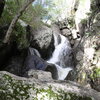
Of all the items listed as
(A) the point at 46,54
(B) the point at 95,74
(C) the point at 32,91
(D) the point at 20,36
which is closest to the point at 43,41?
(A) the point at 46,54

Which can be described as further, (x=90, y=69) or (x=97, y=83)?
(x=90, y=69)

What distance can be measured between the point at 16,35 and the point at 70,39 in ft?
46.9

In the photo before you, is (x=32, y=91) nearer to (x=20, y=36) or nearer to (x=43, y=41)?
(x=20, y=36)

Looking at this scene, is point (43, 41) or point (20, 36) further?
point (43, 41)

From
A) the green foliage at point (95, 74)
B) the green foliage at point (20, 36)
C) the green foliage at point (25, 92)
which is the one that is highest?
the green foliage at point (20, 36)

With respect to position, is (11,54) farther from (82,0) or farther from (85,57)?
(82,0)

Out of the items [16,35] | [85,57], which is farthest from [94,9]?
[16,35]

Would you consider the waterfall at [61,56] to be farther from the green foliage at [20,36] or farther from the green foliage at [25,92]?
the green foliage at [25,92]

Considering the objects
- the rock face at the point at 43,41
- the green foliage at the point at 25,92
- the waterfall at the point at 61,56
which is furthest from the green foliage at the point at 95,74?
the rock face at the point at 43,41

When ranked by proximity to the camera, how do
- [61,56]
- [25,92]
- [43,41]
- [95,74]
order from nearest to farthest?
[25,92] < [95,74] < [43,41] < [61,56]

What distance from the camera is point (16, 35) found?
10.3 m

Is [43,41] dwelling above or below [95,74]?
above

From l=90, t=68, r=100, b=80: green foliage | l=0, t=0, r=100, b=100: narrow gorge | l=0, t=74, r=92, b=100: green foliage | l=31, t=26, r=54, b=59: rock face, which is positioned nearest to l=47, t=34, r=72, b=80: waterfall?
l=0, t=0, r=100, b=100: narrow gorge

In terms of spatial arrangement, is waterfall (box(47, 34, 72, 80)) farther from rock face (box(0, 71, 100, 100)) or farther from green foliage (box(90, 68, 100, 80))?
rock face (box(0, 71, 100, 100))
